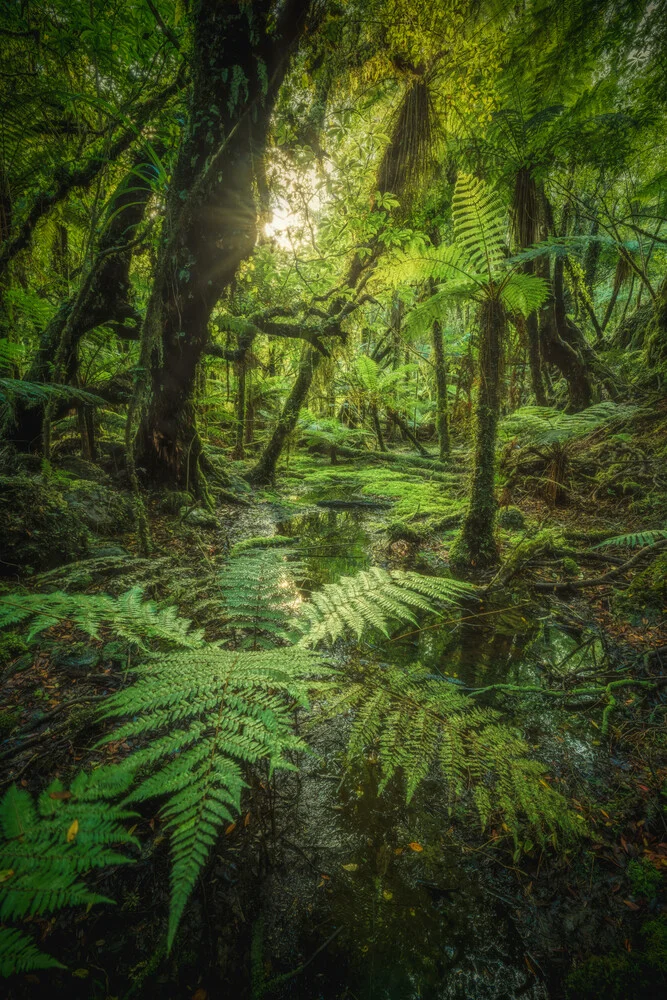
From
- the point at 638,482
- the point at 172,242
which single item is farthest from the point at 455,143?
the point at 638,482

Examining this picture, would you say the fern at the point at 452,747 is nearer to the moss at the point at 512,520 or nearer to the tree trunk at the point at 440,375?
the moss at the point at 512,520

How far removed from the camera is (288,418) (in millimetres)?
6516

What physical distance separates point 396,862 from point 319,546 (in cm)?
256

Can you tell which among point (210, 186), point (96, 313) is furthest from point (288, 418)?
point (210, 186)

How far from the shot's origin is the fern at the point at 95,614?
1100 mm

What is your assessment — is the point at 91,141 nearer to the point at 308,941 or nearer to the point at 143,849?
the point at 143,849

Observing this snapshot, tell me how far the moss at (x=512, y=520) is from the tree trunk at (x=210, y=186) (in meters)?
3.78

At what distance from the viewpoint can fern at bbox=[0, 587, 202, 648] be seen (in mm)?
1100

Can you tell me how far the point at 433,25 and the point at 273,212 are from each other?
2388 millimetres

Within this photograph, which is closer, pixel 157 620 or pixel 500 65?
pixel 157 620

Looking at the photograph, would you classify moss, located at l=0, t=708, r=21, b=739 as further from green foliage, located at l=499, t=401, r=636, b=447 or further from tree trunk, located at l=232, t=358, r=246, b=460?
tree trunk, located at l=232, t=358, r=246, b=460

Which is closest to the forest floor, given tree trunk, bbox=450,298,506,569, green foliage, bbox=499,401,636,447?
tree trunk, bbox=450,298,506,569

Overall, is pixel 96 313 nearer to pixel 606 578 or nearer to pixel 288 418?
pixel 288 418

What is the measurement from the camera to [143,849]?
1.07 meters
